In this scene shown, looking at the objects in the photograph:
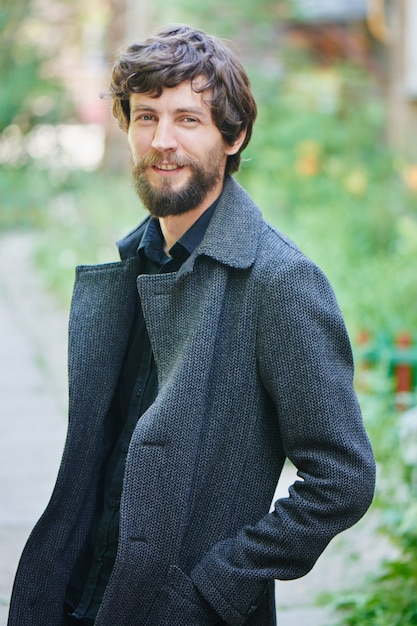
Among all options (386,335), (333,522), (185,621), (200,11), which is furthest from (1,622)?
(200,11)

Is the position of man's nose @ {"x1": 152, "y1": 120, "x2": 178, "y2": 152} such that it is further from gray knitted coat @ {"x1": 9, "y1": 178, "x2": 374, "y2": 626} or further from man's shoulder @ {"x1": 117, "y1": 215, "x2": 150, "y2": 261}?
man's shoulder @ {"x1": 117, "y1": 215, "x2": 150, "y2": 261}

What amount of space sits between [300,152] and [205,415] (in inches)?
399

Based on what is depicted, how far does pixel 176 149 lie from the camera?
2.30 metres

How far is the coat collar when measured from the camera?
87.5 inches

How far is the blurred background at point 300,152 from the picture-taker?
7289mm

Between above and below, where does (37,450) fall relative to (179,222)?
below

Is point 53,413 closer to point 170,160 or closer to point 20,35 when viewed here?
point 170,160

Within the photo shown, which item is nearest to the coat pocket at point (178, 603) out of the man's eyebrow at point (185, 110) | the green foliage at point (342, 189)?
the man's eyebrow at point (185, 110)

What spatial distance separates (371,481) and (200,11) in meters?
12.1

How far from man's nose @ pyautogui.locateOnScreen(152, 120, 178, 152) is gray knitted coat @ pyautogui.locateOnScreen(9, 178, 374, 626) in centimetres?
20

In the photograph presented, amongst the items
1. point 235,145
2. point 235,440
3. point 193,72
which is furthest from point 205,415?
point 193,72

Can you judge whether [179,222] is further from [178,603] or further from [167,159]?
[178,603]

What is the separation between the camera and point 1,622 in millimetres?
3699

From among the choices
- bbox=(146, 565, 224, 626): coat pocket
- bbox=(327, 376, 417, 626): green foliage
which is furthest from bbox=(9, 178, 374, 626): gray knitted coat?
bbox=(327, 376, 417, 626): green foliage
